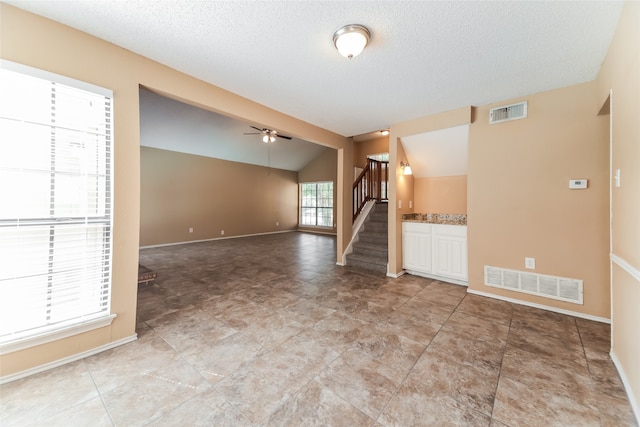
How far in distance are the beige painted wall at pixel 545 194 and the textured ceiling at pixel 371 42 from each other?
0.37 meters

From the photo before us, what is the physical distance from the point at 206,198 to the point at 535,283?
8261mm

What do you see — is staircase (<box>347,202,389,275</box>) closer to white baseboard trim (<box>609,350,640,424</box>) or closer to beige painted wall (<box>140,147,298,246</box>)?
white baseboard trim (<box>609,350,640,424</box>)

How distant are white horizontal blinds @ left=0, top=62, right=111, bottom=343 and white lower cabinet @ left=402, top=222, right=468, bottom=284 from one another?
411 cm

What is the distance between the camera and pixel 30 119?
1698 millimetres

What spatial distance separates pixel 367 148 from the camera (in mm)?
7359

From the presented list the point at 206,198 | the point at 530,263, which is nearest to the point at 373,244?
the point at 530,263

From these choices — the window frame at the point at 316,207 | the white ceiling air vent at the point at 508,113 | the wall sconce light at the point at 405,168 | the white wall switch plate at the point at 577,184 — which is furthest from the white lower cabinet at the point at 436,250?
the window frame at the point at 316,207

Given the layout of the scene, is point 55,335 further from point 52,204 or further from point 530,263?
point 530,263

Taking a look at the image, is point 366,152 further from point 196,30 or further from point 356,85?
point 196,30

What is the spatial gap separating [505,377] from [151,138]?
817cm

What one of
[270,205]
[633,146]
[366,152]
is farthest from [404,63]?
[270,205]

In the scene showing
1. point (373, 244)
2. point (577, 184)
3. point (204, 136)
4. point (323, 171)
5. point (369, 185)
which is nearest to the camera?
point (577, 184)

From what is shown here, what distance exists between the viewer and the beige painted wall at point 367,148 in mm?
6934

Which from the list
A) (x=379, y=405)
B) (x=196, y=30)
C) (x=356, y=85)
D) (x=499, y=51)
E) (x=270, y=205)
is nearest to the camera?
(x=379, y=405)
